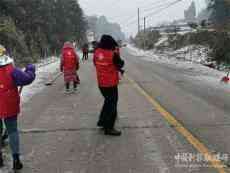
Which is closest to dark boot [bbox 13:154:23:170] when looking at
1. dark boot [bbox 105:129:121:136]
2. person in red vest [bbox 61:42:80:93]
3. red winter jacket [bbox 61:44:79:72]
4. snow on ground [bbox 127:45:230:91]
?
dark boot [bbox 105:129:121:136]

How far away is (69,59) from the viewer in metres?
13.8

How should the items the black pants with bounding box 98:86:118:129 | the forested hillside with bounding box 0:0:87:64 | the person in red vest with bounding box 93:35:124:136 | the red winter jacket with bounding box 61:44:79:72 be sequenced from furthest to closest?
the forested hillside with bounding box 0:0:87:64 → the red winter jacket with bounding box 61:44:79:72 → the black pants with bounding box 98:86:118:129 → the person in red vest with bounding box 93:35:124:136

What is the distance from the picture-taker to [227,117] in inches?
342

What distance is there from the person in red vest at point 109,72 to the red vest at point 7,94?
7.40ft

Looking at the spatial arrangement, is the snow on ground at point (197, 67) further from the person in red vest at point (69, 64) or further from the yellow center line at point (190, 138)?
the person in red vest at point (69, 64)

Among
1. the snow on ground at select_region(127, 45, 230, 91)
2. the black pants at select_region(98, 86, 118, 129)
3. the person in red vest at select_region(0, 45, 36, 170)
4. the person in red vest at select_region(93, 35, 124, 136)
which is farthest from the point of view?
the snow on ground at select_region(127, 45, 230, 91)

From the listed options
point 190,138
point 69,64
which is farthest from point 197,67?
point 190,138

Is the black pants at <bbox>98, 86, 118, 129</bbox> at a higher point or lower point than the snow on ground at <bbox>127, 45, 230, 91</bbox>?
higher

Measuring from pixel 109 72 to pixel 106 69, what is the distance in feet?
0.26

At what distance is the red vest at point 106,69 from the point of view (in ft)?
23.7

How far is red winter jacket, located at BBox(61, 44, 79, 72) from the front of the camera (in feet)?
44.7

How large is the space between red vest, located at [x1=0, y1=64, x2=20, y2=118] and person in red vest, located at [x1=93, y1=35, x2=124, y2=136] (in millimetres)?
2257

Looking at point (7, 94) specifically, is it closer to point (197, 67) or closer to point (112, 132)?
point (112, 132)

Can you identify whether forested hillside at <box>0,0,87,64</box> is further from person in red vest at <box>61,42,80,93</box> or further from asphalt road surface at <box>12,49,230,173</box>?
asphalt road surface at <box>12,49,230,173</box>
